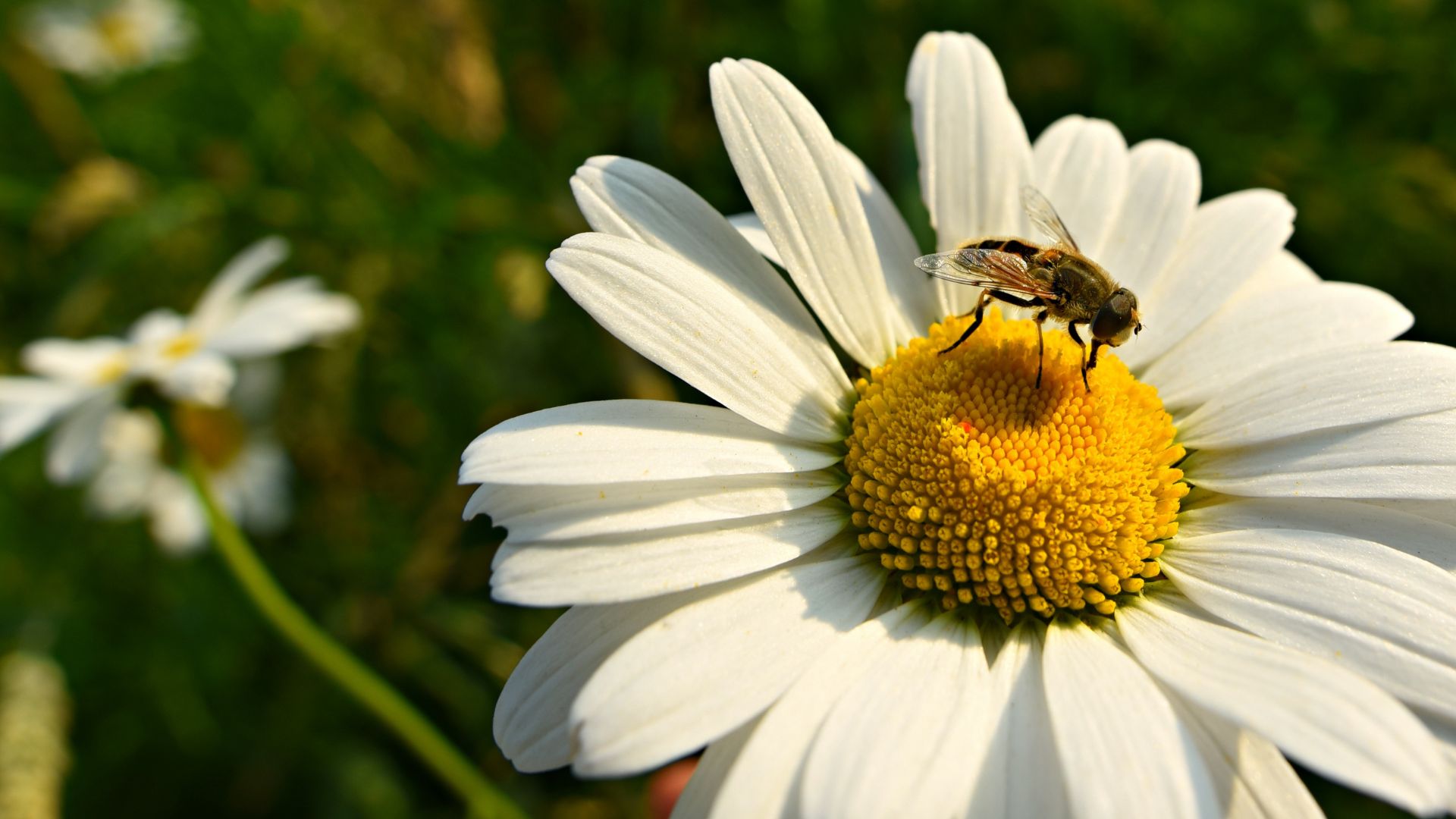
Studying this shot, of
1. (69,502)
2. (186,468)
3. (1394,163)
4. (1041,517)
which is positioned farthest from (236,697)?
(1394,163)

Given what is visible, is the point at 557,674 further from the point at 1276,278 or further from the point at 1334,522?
the point at 1276,278

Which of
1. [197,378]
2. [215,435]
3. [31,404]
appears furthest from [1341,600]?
[215,435]

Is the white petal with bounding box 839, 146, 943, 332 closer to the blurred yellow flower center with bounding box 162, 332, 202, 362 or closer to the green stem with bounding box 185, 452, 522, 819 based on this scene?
the green stem with bounding box 185, 452, 522, 819

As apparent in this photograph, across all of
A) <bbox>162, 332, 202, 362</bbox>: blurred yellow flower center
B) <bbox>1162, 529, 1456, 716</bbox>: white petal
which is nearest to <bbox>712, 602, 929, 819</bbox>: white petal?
<bbox>1162, 529, 1456, 716</bbox>: white petal

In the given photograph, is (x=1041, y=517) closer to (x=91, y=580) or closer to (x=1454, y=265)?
(x=1454, y=265)

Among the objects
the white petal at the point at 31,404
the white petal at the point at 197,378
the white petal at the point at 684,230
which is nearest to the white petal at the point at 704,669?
the white petal at the point at 684,230
